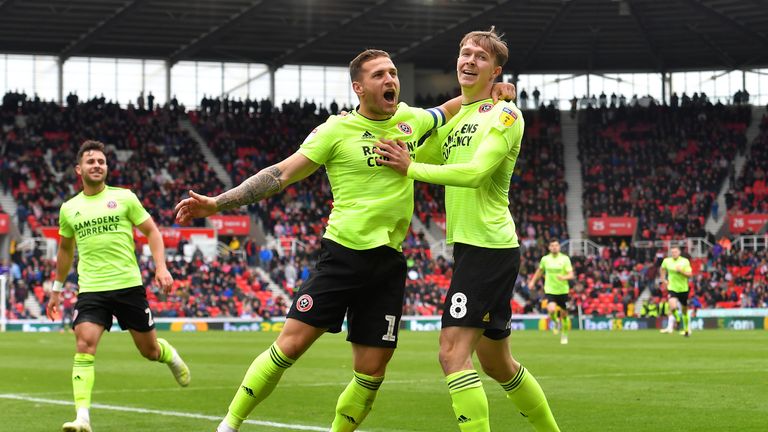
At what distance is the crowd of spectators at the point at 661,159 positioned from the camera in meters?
49.9

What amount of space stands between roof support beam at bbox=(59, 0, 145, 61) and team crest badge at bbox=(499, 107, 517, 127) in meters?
39.3

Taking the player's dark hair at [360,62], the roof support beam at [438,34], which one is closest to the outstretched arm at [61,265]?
the player's dark hair at [360,62]

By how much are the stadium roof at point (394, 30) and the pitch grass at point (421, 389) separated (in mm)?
25368

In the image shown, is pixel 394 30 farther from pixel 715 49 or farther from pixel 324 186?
pixel 715 49

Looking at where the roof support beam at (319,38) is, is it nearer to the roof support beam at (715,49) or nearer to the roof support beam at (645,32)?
the roof support beam at (645,32)

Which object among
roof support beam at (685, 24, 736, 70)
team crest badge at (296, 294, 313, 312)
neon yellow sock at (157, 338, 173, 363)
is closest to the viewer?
team crest badge at (296, 294, 313, 312)

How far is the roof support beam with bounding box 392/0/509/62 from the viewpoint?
47500 mm

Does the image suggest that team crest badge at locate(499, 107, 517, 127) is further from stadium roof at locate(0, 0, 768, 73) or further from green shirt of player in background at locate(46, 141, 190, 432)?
stadium roof at locate(0, 0, 768, 73)

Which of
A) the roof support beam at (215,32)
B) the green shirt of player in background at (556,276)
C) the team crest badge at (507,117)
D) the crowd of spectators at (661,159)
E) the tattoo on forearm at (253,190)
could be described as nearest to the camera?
the tattoo on forearm at (253,190)

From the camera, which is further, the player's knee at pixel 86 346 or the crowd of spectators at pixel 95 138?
the crowd of spectators at pixel 95 138

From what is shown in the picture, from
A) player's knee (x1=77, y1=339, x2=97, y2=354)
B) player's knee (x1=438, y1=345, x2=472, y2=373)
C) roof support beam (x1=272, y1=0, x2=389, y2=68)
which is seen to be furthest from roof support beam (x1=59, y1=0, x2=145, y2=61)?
player's knee (x1=438, y1=345, x2=472, y2=373)

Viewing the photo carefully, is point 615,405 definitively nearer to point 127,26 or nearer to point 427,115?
point 427,115

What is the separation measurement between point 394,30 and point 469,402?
46.0 metres

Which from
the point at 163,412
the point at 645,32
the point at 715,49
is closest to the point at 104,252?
the point at 163,412
